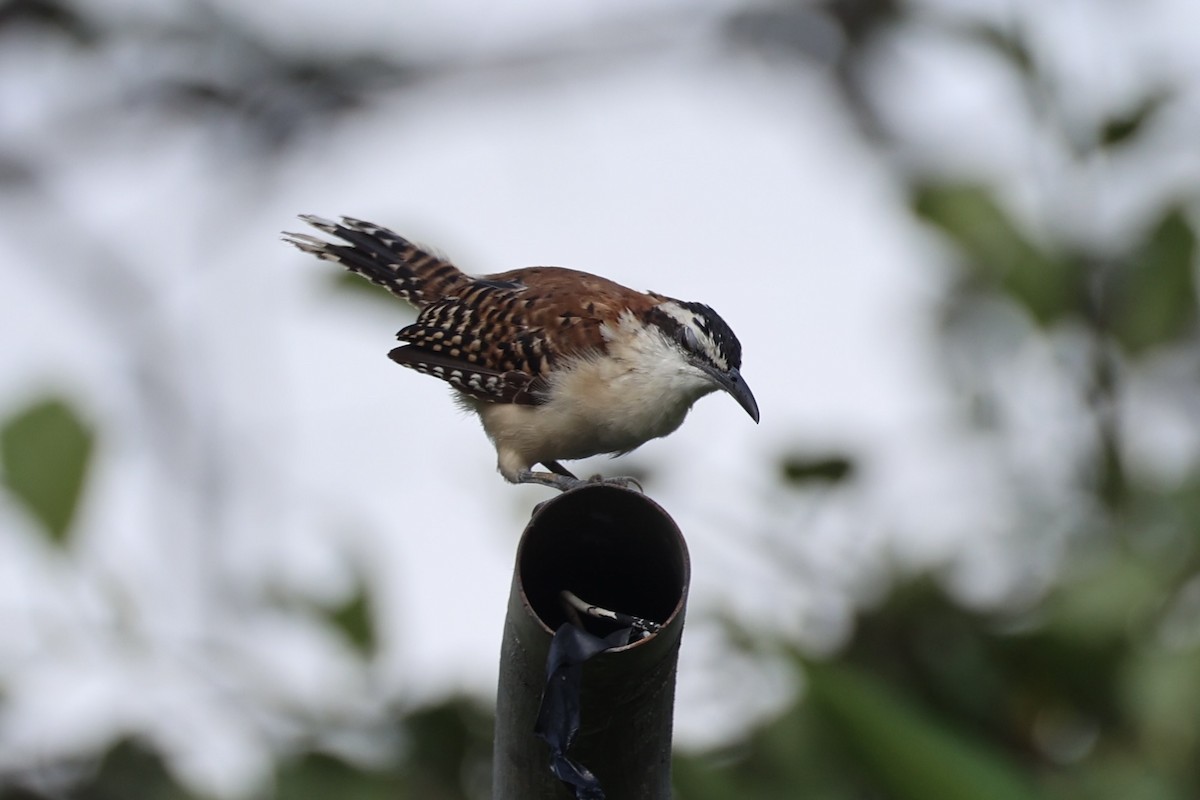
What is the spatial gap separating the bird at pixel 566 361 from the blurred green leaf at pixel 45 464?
0.80 m

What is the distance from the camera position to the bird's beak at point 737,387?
11.3 feet

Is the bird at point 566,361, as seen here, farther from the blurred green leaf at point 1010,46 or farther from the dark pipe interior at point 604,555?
the blurred green leaf at point 1010,46

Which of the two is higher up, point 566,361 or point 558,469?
point 566,361

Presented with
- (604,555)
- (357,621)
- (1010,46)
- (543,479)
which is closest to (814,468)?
(543,479)

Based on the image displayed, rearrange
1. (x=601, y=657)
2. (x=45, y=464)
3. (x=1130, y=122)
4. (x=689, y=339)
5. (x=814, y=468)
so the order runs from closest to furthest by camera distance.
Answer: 1. (x=601, y=657)
2. (x=689, y=339)
3. (x=45, y=464)
4. (x=814, y=468)
5. (x=1130, y=122)

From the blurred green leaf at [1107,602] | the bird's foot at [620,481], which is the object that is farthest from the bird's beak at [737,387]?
the blurred green leaf at [1107,602]

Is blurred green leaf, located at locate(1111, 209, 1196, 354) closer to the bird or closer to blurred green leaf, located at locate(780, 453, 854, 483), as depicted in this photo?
blurred green leaf, located at locate(780, 453, 854, 483)

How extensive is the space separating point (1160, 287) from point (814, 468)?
1.18 meters

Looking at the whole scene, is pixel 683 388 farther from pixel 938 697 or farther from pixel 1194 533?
pixel 1194 533

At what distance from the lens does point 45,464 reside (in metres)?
3.83

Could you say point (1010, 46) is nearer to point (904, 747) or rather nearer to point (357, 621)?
point (904, 747)

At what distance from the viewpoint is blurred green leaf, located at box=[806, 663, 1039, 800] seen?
10.4ft

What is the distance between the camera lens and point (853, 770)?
12.0 ft

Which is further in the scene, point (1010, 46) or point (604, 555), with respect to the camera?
point (1010, 46)
